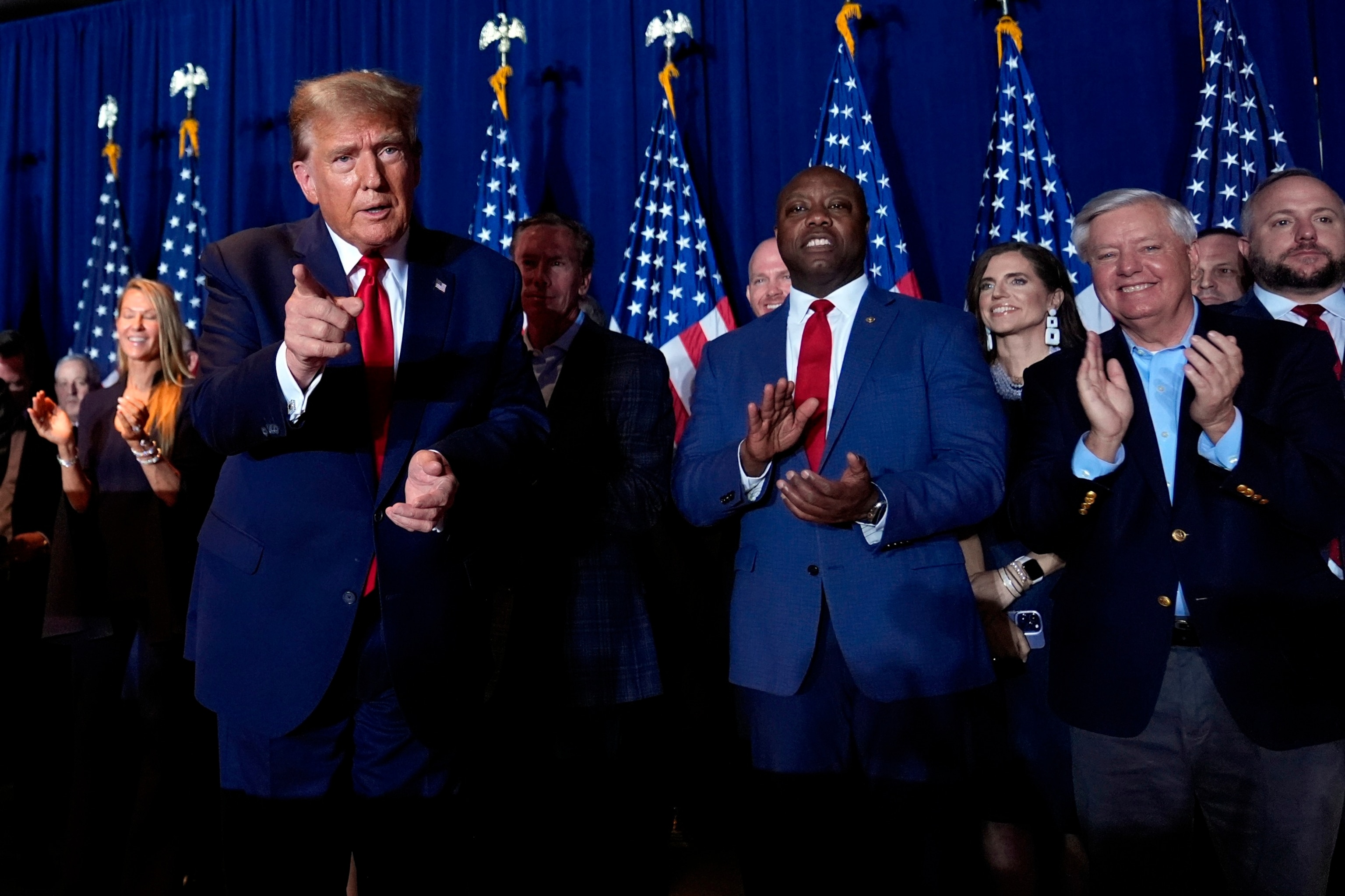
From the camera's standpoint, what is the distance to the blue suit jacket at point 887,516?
2127mm

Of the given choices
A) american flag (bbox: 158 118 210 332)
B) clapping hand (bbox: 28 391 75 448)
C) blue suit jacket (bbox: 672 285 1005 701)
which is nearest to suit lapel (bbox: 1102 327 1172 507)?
blue suit jacket (bbox: 672 285 1005 701)

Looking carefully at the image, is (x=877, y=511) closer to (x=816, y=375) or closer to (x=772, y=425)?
(x=772, y=425)

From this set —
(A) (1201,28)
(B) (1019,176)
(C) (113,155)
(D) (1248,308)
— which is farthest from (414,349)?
(C) (113,155)

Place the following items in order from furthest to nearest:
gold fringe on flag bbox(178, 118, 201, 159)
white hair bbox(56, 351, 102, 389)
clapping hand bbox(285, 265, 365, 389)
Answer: gold fringe on flag bbox(178, 118, 201, 159), white hair bbox(56, 351, 102, 389), clapping hand bbox(285, 265, 365, 389)

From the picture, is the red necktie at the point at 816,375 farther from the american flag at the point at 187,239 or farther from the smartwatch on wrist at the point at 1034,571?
the american flag at the point at 187,239

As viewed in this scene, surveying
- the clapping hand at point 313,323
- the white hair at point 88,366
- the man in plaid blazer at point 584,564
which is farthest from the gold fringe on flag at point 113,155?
the clapping hand at point 313,323

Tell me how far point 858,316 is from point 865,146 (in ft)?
6.71

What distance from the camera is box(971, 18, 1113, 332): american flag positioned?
3998 millimetres

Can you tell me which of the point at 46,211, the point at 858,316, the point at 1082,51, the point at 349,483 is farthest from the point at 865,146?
the point at 46,211

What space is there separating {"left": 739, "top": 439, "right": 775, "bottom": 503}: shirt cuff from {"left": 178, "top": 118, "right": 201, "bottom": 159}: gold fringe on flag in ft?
13.7

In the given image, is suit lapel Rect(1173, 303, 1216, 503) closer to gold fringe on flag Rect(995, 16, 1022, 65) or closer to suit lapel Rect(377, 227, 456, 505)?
suit lapel Rect(377, 227, 456, 505)

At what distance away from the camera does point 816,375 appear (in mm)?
2369

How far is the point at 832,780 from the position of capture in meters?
2.13

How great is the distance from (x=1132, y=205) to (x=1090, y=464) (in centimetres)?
58
